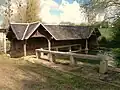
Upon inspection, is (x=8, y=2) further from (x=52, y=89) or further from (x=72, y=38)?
(x=52, y=89)

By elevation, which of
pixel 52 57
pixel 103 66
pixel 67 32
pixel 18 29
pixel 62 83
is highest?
pixel 18 29

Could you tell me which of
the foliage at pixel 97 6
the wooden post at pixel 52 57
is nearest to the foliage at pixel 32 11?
the foliage at pixel 97 6

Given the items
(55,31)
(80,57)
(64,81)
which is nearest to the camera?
(64,81)

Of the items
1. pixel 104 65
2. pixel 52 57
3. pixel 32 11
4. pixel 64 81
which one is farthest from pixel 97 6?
pixel 32 11

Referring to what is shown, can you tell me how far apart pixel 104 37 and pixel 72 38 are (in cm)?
1104

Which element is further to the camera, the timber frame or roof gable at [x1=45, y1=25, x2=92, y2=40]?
roof gable at [x1=45, y1=25, x2=92, y2=40]

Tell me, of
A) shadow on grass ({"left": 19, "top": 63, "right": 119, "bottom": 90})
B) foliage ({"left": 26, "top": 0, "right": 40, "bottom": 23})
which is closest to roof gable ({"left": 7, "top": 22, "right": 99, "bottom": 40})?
shadow on grass ({"left": 19, "top": 63, "right": 119, "bottom": 90})

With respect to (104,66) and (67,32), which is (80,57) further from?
(67,32)

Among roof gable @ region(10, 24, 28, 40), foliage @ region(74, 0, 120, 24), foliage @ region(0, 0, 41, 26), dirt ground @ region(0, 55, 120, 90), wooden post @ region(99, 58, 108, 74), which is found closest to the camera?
dirt ground @ region(0, 55, 120, 90)

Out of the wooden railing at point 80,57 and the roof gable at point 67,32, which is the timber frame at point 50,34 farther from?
the wooden railing at point 80,57

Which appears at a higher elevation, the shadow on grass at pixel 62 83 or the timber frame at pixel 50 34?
the timber frame at pixel 50 34

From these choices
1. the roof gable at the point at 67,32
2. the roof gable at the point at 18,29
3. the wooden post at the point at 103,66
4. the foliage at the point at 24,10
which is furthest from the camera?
the foliage at the point at 24,10

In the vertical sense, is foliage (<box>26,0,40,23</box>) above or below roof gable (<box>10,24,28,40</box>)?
above

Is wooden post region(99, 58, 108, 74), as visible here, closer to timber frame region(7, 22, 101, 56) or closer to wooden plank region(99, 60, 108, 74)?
wooden plank region(99, 60, 108, 74)
